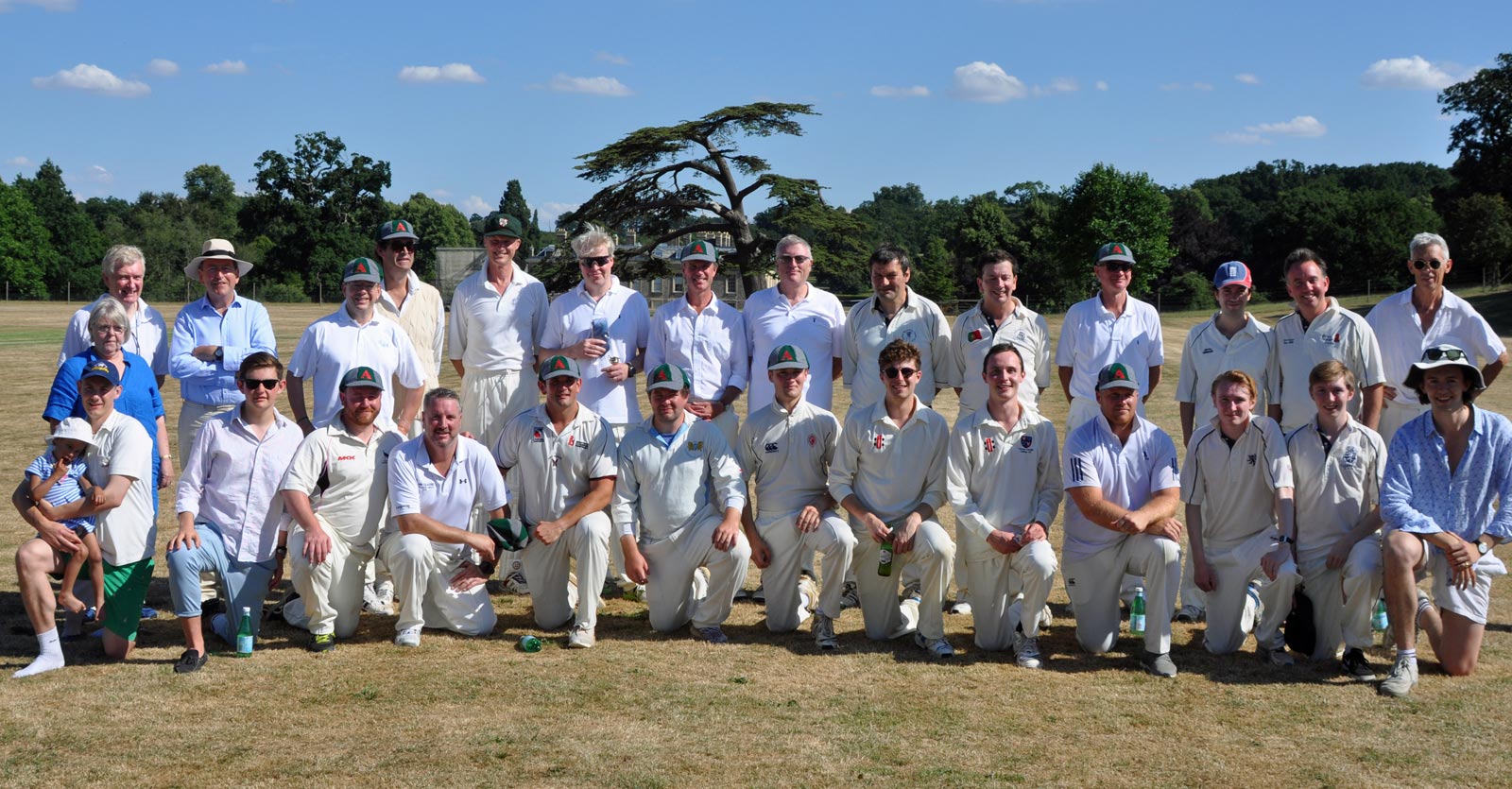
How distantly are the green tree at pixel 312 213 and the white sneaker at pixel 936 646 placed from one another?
79375 mm

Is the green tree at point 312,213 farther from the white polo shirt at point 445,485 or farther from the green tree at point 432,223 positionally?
the white polo shirt at point 445,485

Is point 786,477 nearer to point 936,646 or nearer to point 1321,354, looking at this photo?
point 936,646

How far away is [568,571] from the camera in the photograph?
24.9 ft

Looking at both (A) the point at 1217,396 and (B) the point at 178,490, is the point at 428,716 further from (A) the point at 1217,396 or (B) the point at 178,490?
(A) the point at 1217,396

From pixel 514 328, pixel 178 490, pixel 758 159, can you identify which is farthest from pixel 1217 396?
pixel 758 159

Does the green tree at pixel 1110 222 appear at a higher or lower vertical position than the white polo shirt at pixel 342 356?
higher

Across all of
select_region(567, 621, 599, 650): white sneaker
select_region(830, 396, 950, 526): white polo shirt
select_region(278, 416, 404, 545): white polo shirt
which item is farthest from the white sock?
select_region(830, 396, 950, 526): white polo shirt

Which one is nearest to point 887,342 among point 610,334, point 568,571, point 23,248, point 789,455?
point 789,455

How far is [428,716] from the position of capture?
19.0ft

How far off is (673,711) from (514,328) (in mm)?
3639

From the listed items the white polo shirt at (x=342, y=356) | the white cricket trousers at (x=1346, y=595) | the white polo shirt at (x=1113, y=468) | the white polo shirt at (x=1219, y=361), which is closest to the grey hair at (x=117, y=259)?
the white polo shirt at (x=342, y=356)

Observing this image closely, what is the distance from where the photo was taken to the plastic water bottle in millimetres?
6809

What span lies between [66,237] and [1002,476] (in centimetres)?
9242

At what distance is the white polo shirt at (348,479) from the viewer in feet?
23.4
